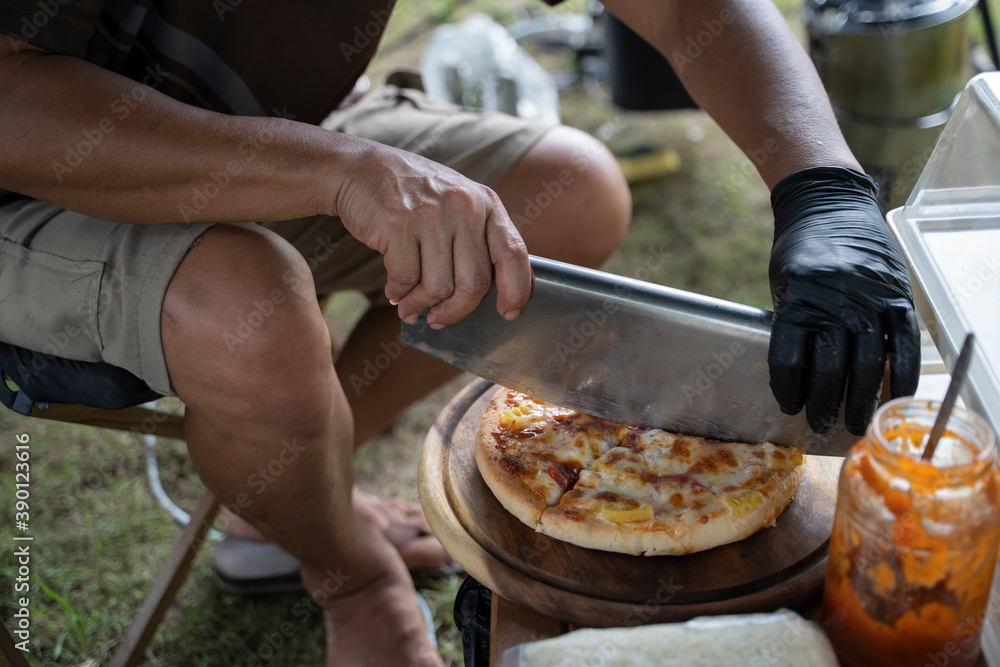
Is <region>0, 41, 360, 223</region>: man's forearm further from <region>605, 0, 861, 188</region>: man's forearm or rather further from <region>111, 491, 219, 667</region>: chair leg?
<region>111, 491, 219, 667</region>: chair leg

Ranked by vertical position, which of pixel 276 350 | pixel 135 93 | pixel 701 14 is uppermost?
pixel 701 14

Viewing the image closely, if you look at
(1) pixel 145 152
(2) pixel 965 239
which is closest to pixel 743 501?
(2) pixel 965 239

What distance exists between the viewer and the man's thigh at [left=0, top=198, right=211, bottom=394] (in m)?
1.47

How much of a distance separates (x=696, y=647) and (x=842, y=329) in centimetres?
49

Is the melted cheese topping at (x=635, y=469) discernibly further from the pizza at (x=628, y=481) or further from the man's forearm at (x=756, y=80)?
the man's forearm at (x=756, y=80)

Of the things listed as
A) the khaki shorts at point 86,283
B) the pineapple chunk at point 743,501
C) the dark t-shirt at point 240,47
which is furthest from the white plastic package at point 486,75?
the pineapple chunk at point 743,501

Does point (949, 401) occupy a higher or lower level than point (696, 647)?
higher

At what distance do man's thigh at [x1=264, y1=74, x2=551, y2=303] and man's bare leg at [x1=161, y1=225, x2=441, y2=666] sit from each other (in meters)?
0.43

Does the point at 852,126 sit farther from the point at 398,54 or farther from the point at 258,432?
the point at 398,54

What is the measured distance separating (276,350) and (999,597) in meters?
1.15

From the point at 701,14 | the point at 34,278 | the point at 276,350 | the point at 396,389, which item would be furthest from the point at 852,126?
the point at 34,278

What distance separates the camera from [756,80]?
1633 millimetres

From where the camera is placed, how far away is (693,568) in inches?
48.0

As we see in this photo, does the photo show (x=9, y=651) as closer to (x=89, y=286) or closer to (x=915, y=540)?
(x=89, y=286)
